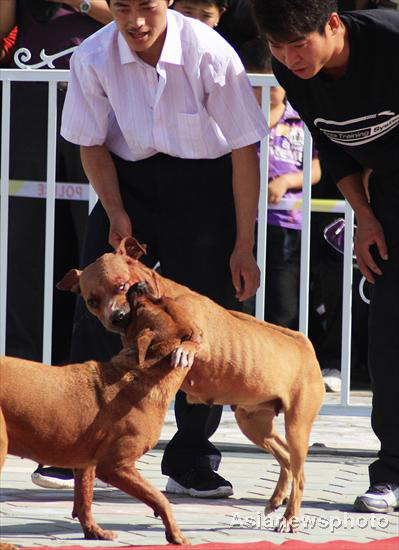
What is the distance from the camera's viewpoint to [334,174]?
5.01 meters

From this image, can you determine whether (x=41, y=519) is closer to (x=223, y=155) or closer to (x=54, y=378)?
(x=54, y=378)

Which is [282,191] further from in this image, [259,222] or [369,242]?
[369,242]

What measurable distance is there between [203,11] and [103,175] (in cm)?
207

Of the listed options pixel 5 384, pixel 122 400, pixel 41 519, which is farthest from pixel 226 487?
pixel 5 384

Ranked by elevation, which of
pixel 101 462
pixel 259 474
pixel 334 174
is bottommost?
pixel 259 474

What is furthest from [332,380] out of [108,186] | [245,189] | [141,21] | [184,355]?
[184,355]

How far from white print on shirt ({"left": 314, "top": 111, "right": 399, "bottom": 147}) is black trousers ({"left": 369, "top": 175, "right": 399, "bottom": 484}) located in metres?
0.26

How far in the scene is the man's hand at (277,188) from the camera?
6910 millimetres

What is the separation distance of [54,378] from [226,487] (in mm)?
1412

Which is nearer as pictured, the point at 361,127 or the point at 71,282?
the point at 71,282

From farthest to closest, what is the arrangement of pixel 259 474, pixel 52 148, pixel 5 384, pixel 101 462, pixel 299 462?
pixel 52 148
pixel 259 474
pixel 299 462
pixel 101 462
pixel 5 384

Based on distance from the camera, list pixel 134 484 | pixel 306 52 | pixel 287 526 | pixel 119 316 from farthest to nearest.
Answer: pixel 287 526, pixel 306 52, pixel 119 316, pixel 134 484

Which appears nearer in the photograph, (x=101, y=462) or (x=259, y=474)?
(x=101, y=462)

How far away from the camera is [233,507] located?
193 inches
